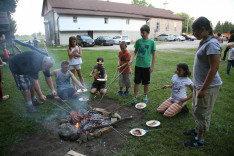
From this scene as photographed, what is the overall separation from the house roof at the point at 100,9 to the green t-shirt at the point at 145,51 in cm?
2206

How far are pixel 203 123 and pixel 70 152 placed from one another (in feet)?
6.77

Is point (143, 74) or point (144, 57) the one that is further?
point (143, 74)

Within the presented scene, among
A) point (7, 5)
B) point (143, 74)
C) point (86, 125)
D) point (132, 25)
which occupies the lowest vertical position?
point (86, 125)

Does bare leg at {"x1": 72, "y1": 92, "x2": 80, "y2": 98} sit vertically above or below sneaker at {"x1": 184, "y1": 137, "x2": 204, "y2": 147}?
above

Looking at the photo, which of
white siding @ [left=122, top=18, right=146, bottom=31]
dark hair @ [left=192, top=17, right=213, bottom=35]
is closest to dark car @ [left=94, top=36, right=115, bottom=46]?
white siding @ [left=122, top=18, right=146, bottom=31]

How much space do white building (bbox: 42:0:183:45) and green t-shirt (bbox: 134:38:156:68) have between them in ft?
71.6

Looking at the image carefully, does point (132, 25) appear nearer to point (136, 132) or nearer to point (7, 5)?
point (7, 5)

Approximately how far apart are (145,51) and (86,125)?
2246 millimetres

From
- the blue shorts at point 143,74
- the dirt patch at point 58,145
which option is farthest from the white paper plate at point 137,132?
the blue shorts at point 143,74

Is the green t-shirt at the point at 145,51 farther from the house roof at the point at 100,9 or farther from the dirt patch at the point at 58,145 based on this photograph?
the house roof at the point at 100,9

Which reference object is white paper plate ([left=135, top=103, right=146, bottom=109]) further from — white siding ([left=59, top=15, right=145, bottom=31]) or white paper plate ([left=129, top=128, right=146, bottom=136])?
white siding ([left=59, top=15, right=145, bottom=31])

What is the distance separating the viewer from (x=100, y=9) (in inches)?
1142

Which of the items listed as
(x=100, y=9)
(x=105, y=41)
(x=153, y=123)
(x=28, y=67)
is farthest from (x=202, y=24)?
(x=100, y=9)

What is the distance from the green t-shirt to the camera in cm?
389
